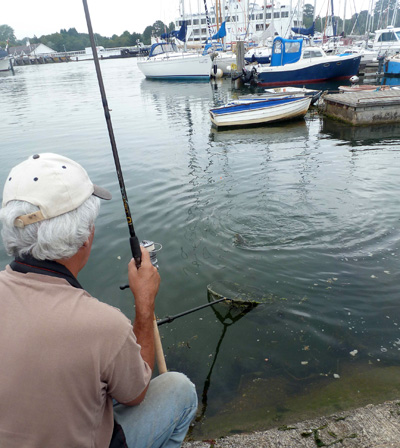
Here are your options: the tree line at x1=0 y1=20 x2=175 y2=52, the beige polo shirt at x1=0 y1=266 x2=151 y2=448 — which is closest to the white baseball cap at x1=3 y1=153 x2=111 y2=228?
the beige polo shirt at x1=0 y1=266 x2=151 y2=448

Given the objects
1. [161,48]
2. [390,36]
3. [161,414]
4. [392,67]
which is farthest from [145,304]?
[161,48]

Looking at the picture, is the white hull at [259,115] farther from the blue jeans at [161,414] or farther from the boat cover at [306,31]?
the boat cover at [306,31]

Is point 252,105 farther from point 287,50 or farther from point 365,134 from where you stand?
point 287,50

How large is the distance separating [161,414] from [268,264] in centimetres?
360

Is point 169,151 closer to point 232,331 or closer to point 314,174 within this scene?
point 314,174

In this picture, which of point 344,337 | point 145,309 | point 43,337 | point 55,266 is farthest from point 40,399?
point 344,337

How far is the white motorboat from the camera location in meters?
37.2

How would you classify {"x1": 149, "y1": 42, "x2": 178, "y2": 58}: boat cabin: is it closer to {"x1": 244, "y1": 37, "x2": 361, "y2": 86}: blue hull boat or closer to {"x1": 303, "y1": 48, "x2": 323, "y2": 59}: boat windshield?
{"x1": 244, "y1": 37, "x2": 361, "y2": 86}: blue hull boat

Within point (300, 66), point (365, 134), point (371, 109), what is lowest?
point (365, 134)

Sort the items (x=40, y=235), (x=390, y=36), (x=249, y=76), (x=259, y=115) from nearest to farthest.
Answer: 1. (x=40, y=235)
2. (x=259, y=115)
3. (x=249, y=76)
4. (x=390, y=36)

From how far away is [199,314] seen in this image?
175 inches

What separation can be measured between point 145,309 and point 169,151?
34.9ft

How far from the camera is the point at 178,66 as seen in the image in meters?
38.9

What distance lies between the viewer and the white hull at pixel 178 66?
3722 cm
